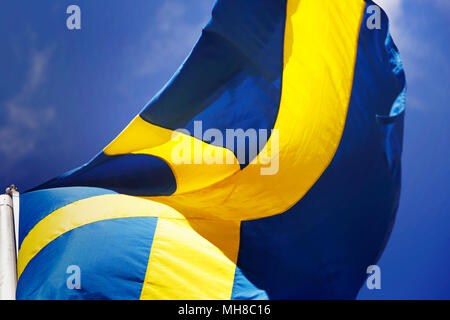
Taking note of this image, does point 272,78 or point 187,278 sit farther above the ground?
point 272,78

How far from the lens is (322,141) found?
3.14 metres

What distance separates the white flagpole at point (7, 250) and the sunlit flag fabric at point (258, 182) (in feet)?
0.29

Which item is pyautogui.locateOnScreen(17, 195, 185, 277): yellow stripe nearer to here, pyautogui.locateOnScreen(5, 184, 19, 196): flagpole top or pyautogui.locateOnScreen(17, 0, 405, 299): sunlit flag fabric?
pyautogui.locateOnScreen(17, 0, 405, 299): sunlit flag fabric

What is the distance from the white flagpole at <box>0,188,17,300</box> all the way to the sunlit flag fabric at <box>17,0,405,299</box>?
0.09 metres

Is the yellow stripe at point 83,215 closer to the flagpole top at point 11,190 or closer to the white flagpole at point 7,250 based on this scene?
the white flagpole at point 7,250

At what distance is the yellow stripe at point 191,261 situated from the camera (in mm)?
2500

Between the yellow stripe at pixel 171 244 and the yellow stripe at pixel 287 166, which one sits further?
the yellow stripe at pixel 287 166

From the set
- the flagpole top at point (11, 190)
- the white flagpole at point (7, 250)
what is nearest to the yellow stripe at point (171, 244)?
the white flagpole at point (7, 250)

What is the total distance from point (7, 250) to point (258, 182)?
1.81 metres

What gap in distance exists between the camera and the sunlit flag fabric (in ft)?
8.84

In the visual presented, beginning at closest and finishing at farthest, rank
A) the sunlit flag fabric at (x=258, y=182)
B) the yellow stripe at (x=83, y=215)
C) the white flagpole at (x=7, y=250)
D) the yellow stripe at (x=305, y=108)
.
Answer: the white flagpole at (x=7, y=250), the sunlit flag fabric at (x=258, y=182), the yellow stripe at (x=83, y=215), the yellow stripe at (x=305, y=108)

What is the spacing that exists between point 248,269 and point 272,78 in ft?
4.85
